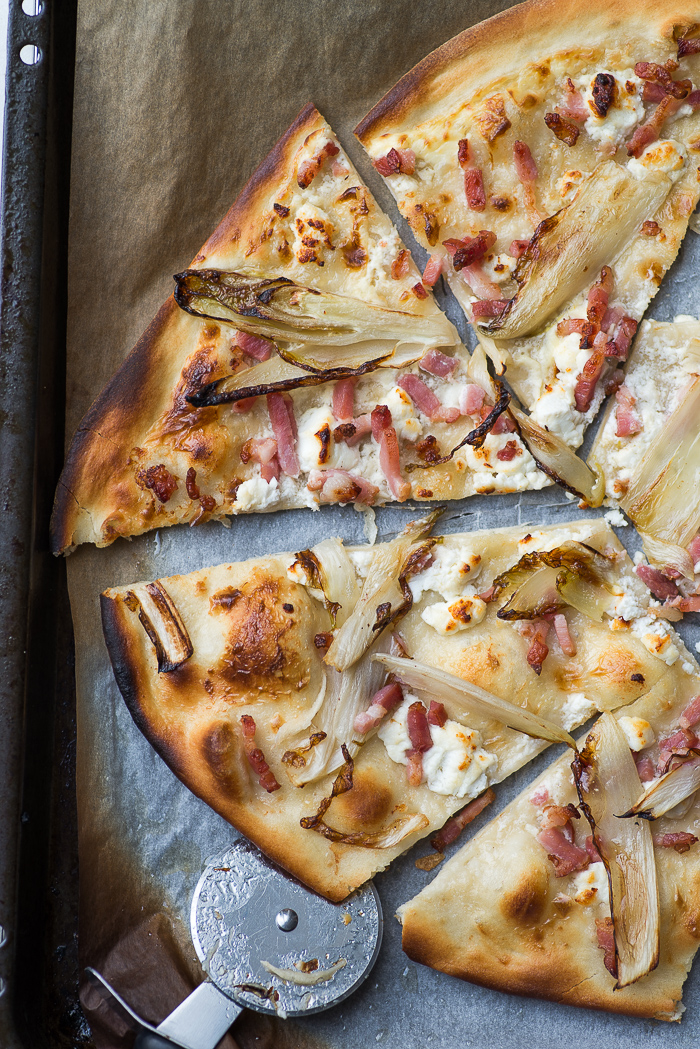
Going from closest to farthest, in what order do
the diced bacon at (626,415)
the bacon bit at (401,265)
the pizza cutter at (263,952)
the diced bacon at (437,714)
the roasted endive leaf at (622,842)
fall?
the roasted endive leaf at (622,842) < the pizza cutter at (263,952) < the diced bacon at (437,714) < the diced bacon at (626,415) < the bacon bit at (401,265)

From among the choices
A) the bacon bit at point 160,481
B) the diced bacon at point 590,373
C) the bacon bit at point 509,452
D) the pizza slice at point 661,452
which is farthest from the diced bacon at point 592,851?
the bacon bit at point 160,481

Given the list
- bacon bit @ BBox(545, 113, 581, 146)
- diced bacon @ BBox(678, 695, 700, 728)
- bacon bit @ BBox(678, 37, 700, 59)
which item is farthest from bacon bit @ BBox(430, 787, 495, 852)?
bacon bit @ BBox(678, 37, 700, 59)

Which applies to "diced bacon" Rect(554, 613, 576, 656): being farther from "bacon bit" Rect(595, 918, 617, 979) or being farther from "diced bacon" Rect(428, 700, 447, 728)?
"bacon bit" Rect(595, 918, 617, 979)

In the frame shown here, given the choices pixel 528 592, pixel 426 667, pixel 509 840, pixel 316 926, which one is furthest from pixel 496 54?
pixel 316 926

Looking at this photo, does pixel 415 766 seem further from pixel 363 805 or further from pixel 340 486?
pixel 340 486

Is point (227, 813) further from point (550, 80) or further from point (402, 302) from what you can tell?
point (550, 80)

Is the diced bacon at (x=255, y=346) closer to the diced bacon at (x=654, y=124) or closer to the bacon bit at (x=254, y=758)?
the bacon bit at (x=254, y=758)
